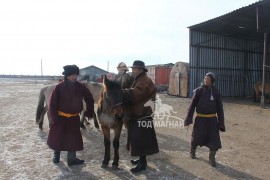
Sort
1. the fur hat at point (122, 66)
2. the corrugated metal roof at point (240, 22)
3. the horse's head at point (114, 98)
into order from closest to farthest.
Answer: the horse's head at point (114, 98)
the fur hat at point (122, 66)
the corrugated metal roof at point (240, 22)

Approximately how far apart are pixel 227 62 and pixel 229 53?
72cm

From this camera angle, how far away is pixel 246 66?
23406 millimetres

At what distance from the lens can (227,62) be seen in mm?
22469

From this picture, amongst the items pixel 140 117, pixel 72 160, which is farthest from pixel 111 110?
pixel 72 160

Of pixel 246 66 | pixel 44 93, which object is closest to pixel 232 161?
pixel 44 93

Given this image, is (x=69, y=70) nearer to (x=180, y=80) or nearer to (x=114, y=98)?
(x=114, y=98)

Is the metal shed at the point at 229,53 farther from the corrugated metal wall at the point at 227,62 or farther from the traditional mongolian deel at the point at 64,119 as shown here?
the traditional mongolian deel at the point at 64,119

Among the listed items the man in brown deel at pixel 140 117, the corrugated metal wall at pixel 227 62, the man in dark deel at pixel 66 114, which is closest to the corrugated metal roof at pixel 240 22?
the corrugated metal wall at pixel 227 62

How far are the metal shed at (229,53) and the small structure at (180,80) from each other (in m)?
0.49

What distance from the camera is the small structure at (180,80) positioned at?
68.8ft

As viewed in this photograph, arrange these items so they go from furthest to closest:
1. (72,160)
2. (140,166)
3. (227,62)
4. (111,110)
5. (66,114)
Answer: (227,62) → (72,160) → (66,114) → (140,166) → (111,110)

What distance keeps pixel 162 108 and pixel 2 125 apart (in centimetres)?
Result: 640

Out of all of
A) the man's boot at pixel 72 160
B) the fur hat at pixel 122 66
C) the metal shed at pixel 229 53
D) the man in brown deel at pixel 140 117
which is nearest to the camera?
the man in brown deel at pixel 140 117

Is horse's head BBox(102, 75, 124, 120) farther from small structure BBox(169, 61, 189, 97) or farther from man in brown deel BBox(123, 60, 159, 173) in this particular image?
small structure BBox(169, 61, 189, 97)
